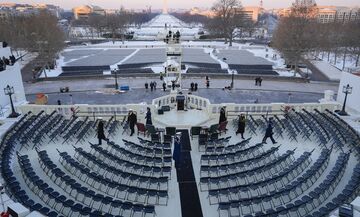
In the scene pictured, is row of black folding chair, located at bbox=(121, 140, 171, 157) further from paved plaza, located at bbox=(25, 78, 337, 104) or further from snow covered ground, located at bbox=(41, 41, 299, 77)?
snow covered ground, located at bbox=(41, 41, 299, 77)

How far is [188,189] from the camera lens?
12148 millimetres

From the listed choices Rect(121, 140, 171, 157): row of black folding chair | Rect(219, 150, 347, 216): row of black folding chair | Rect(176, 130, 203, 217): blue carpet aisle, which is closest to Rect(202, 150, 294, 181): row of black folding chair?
→ Rect(176, 130, 203, 217): blue carpet aisle

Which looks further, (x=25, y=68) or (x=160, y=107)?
(x=25, y=68)

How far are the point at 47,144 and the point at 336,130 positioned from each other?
16.4 m

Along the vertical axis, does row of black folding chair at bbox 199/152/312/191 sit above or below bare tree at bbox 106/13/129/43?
below

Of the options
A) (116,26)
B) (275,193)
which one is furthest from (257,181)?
(116,26)

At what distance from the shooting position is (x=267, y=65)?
46344 millimetres

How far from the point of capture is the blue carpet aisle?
10812mm

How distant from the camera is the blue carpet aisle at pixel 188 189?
35.5ft

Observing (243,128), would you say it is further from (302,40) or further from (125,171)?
(302,40)

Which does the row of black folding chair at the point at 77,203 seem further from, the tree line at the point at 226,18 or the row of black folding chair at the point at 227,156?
the tree line at the point at 226,18

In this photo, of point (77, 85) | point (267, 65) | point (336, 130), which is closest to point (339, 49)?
point (267, 65)

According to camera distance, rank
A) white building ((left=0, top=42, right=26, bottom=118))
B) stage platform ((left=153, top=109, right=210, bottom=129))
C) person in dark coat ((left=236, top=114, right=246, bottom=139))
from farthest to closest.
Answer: white building ((left=0, top=42, right=26, bottom=118)) < stage platform ((left=153, top=109, right=210, bottom=129)) < person in dark coat ((left=236, top=114, right=246, bottom=139))

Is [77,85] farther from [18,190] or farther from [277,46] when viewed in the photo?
[277,46]
